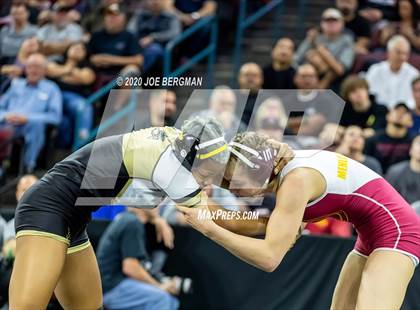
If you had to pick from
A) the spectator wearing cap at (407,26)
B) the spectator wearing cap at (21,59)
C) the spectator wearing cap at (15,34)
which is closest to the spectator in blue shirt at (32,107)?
the spectator wearing cap at (21,59)

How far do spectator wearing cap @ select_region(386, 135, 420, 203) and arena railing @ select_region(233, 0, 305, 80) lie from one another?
9.17 ft

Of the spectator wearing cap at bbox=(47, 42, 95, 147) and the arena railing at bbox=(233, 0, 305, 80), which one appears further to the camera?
the arena railing at bbox=(233, 0, 305, 80)

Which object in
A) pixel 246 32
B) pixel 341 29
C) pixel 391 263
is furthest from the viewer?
pixel 246 32

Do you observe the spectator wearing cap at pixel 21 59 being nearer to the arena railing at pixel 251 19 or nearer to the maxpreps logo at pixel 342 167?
the arena railing at pixel 251 19

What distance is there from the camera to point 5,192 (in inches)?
392

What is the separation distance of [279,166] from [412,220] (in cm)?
A: 88

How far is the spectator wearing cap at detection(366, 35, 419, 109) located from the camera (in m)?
10.2

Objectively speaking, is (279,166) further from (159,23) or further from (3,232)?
(159,23)

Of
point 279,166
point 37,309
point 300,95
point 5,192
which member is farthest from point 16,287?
point 300,95

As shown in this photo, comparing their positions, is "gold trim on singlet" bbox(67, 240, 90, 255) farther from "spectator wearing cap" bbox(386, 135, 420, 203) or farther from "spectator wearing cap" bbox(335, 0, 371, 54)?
"spectator wearing cap" bbox(335, 0, 371, 54)

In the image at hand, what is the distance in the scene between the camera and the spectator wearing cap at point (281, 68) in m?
10.5

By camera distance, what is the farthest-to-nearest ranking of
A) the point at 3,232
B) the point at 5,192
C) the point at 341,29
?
the point at 341,29, the point at 5,192, the point at 3,232

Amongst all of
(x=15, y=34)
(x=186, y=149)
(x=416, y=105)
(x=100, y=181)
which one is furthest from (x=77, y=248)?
(x=15, y=34)

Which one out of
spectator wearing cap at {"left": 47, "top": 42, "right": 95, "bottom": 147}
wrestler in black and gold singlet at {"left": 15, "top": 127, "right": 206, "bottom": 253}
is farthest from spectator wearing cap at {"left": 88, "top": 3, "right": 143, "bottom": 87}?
wrestler in black and gold singlet at {"left": 15, "top": 127, "right": 206, "bottom": 253}
